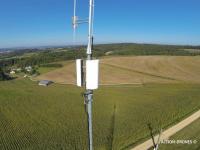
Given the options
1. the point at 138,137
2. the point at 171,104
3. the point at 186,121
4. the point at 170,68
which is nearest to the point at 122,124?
the point at 138,137

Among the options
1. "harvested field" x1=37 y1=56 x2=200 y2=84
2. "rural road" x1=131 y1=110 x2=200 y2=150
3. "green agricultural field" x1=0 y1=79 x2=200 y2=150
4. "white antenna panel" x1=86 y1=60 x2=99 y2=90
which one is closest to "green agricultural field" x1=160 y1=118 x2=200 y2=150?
"rural road" x1=131 y1=110 x2=200 y2=150

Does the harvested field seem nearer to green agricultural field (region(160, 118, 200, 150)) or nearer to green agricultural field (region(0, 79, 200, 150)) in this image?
green agricultural field (region(0, 79, 200, 150))

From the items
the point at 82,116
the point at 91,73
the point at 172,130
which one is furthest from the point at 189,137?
the point at 91,73

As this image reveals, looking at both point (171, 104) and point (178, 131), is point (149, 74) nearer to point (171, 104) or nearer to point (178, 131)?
point (171, 104)

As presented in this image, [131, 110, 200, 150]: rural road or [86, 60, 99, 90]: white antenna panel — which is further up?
[86, 60, 99, 90]: white antenna panel

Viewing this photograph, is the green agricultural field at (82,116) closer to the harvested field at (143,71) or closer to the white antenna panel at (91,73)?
the harvested field at (143,71)
